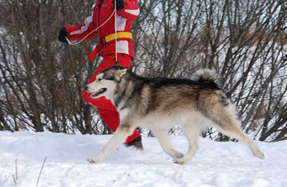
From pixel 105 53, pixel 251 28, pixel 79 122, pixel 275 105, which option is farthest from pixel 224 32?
pixel 105 53

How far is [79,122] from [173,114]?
389cm

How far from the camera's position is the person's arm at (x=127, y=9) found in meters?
3.79

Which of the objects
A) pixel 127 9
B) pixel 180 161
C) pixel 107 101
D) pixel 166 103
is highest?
pixel 127 9

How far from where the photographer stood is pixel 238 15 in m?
6.75

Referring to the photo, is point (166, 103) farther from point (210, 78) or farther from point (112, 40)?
point (112, 40)

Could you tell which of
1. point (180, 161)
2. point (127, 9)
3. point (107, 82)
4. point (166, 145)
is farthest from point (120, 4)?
point (180, 161)

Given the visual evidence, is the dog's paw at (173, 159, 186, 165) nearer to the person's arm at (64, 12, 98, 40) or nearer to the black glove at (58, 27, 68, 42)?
the person's arm at (64, 12, 98, 40)

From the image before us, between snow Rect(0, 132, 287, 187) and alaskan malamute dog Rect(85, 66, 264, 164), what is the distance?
437 millimetres

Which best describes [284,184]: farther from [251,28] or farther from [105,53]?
[251,28]

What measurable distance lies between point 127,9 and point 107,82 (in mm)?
832

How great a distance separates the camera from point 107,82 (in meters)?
3.62

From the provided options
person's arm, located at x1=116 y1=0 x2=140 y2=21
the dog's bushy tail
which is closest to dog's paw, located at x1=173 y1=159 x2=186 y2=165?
the dog's bushy tail

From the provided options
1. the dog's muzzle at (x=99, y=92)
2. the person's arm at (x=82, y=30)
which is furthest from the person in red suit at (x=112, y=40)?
the dog's muzzle at (x=99, y=92)

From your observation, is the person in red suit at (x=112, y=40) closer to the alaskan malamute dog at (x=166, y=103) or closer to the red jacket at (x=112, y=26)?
the red jacket at (x=112, y=26)
